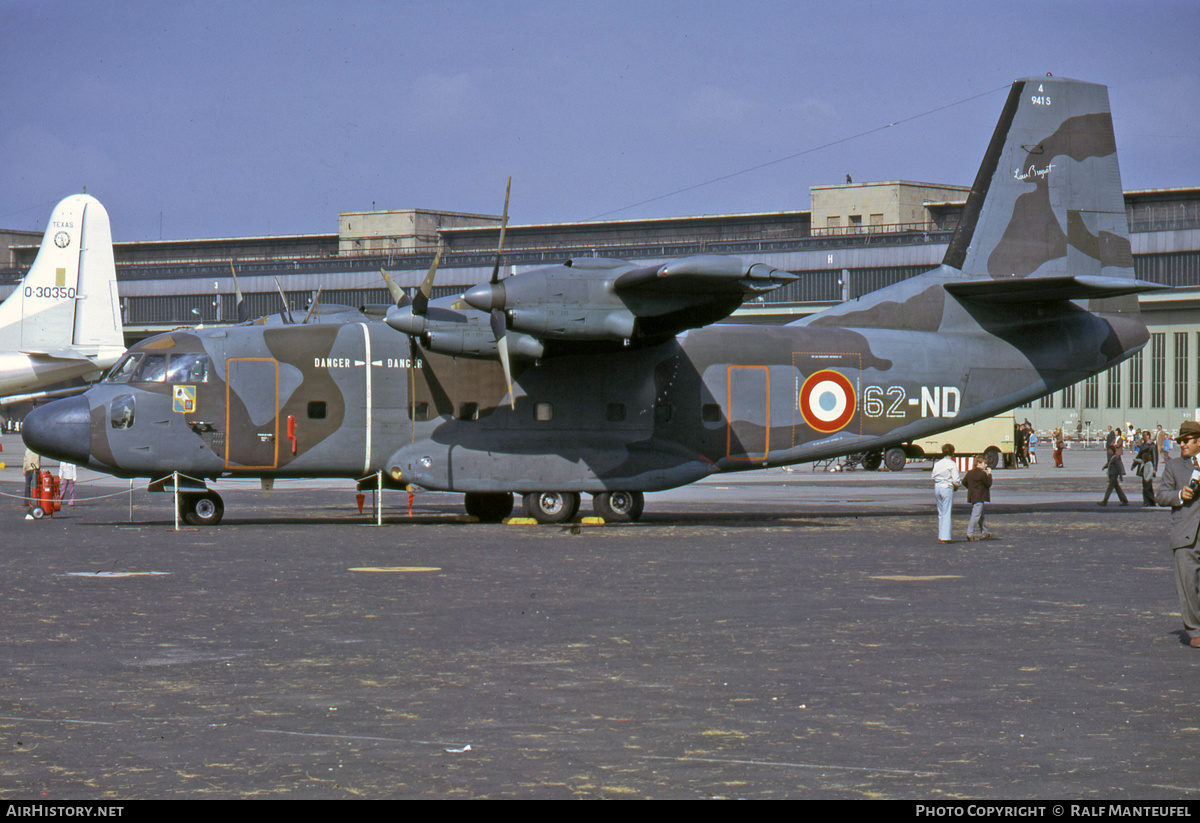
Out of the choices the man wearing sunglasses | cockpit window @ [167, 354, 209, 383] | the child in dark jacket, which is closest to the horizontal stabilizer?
the child in dark jacket

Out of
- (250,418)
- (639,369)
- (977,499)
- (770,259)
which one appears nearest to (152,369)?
(250,418)

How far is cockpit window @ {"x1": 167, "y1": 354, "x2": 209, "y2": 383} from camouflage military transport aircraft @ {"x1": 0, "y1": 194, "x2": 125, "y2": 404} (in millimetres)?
26885

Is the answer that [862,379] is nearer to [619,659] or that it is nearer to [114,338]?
[619,659]

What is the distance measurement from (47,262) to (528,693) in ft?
158

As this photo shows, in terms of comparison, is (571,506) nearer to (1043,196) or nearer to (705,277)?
(705,277)

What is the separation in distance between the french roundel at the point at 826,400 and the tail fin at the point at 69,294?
33.9m

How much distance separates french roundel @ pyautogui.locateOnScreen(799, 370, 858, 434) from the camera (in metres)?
29.7

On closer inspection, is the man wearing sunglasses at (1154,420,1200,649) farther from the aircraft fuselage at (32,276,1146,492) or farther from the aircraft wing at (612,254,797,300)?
the aircraft fuselage at (32,276,1146,492)

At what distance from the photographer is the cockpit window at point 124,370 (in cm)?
2764

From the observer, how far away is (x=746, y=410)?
29.5 metres

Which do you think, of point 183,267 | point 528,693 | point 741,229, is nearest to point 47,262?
point 528,693

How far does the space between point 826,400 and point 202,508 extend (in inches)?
564

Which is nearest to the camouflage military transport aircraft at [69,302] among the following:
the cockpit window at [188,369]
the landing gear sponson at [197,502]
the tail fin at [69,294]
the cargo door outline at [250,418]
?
the tail fin at [69,294]
